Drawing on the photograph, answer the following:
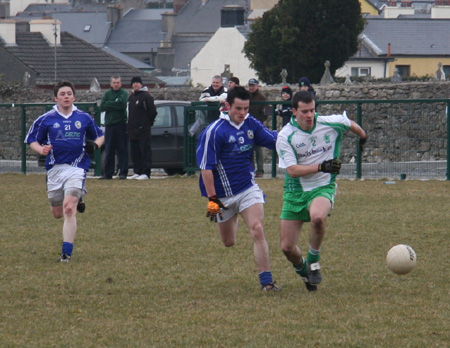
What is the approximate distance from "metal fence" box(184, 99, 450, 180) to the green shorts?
36.7 ft

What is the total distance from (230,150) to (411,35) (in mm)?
61990

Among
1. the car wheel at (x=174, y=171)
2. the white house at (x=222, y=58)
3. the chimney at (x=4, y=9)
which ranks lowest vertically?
the car wheel at (x=174, y=171)

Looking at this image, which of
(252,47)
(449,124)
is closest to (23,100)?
(449,124)

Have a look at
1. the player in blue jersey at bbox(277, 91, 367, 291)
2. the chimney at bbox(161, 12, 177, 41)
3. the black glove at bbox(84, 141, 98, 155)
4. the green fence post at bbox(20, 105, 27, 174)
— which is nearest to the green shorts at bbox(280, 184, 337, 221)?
the player in blue jersey at bbox(277, 91, 367, 291)

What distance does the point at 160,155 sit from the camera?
842 inches

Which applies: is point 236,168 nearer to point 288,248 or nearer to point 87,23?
point 288,248

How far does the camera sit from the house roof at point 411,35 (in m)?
67.2

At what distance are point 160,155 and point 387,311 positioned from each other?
1399 centimetres

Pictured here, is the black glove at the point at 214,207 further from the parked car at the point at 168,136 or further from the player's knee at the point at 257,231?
the parked car at the point at 168,136

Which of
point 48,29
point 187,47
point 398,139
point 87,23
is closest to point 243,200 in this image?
point 398,139

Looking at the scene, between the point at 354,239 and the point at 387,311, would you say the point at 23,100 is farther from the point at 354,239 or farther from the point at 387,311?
the point at 387,311

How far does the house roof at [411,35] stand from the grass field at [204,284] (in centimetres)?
5310

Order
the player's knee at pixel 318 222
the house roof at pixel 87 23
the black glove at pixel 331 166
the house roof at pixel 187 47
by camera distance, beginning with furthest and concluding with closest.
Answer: the house roof at pixel 87 23 < the house roof at pixel 187 47 < the player's knee at pixel 318 222 < the black glove at pixel 331 166

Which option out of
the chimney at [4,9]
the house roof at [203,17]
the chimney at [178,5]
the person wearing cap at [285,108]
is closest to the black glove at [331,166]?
the person wearing cap at [285,108]
